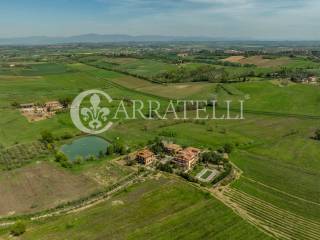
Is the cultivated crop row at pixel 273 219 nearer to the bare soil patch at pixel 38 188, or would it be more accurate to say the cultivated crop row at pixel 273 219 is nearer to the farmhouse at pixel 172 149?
the farmhouse at pixel 172 149

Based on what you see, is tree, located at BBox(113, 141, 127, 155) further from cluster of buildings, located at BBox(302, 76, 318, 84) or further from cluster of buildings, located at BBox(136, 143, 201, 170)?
cluster of buildings, located at BBox(302, 76, 318, 84)

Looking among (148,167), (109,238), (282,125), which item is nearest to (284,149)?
(282,125)

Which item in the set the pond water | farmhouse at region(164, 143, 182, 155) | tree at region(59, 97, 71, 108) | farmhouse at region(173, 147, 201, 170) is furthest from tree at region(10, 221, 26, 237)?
tree at region(59, 97, 71, 108)

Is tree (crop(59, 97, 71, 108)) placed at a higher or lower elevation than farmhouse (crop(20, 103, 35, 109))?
higher

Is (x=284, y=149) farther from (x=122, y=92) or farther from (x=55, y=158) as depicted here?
(x=122, y=92)
